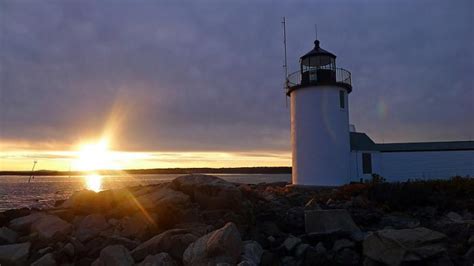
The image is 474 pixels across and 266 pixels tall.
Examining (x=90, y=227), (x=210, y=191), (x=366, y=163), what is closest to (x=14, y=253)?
(x=90, y=227)

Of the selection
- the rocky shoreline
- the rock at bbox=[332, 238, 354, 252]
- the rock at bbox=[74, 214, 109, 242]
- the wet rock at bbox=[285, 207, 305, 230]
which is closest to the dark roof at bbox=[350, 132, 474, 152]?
the rocky shoreline

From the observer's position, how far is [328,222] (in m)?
8.98

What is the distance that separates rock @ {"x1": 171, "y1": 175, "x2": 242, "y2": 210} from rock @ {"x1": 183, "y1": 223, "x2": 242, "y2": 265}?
8.86 feet

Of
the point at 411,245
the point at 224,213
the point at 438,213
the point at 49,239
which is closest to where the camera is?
the point at 411,245

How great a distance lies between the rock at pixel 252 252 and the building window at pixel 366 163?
44.7ft

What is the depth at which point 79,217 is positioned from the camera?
1070cm

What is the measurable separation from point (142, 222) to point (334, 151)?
1199 centimetres

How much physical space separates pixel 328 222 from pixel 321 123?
11154 millimetres

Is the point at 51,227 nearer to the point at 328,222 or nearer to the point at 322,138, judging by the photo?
the point at 328,222

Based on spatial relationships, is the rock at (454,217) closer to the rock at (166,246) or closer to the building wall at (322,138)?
the rock at (166,246)

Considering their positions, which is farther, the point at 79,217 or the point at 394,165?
the point at 394,165

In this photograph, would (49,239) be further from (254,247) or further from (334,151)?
(334,151)

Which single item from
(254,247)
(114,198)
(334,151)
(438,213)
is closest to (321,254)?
(254,247)

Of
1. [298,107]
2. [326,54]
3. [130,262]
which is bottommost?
[130,262]
